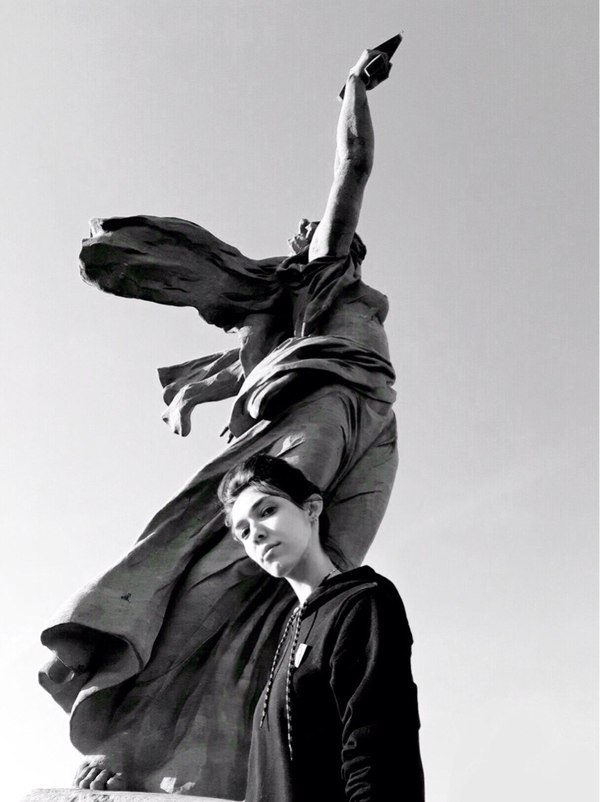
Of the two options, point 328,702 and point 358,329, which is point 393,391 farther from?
point 328,702

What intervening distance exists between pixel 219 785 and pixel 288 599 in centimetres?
86

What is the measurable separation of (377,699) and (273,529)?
0.63 meters

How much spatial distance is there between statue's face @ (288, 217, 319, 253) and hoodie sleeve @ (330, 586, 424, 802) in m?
3.76

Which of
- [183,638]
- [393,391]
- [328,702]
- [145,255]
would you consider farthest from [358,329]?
[328,702]

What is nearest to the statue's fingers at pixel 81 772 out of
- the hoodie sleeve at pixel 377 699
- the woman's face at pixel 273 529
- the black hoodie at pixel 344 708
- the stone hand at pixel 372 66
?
the black hoodie at pixel 344 708

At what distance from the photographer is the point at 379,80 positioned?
18.2 ft

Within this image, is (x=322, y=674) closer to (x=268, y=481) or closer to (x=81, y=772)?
(x=268, y=481)

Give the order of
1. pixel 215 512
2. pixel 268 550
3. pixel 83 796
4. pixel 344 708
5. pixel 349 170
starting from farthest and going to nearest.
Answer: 1. pixel 349 170
2. pixel 215 512
3. pixel 83 796
4. pixel 268 550
5. pixel 344 708

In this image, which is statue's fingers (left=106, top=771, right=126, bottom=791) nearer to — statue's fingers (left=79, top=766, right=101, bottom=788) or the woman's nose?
statue's fingers (left=79, top=766, right=101, bottom=788)

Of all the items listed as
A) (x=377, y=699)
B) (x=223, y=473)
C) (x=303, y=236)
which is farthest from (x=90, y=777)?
(x=303, y=236)

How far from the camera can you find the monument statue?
13.2 feet

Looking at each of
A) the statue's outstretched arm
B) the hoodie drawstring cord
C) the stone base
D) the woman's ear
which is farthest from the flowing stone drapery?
the woman's ear

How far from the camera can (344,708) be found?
2.13m

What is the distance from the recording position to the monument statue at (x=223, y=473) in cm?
403
